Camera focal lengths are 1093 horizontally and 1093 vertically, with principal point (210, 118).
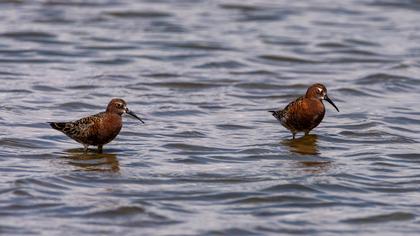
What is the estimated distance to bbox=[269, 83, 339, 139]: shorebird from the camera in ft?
50.0

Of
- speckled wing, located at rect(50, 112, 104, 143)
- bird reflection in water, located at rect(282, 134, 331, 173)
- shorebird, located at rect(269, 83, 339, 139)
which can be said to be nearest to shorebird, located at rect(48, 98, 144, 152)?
speckled wing, located at rect(50, 112, 104, 143)

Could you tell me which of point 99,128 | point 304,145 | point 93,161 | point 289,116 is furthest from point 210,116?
point 93,161

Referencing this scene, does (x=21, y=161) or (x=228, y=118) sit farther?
(x=228, y=118)

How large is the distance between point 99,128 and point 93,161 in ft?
1.43

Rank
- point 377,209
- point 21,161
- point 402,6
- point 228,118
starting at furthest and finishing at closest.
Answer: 1. point 402,6
2. point 228,118
3. point 21,161
4. point 377,209

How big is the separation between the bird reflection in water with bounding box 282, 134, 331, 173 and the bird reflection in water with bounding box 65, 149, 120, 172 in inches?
93.7

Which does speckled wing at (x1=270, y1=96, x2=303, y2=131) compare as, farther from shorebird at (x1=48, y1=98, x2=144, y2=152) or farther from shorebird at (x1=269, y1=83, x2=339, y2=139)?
shorebird at (x1=48, y1=98, x2=144, y2=152)

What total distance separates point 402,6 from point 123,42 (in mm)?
9149

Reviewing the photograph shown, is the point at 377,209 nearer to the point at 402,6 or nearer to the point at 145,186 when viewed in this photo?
the point at 145,186

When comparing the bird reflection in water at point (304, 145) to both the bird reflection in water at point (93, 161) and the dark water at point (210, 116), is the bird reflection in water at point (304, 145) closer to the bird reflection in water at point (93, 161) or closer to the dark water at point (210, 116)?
the dark water at point (210, 116)

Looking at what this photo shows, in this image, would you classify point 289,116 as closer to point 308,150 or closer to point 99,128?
point 308,150

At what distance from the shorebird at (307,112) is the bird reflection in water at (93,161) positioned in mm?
2718

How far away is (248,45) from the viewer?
79.8ft

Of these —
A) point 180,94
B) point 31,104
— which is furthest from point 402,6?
point 31,104
